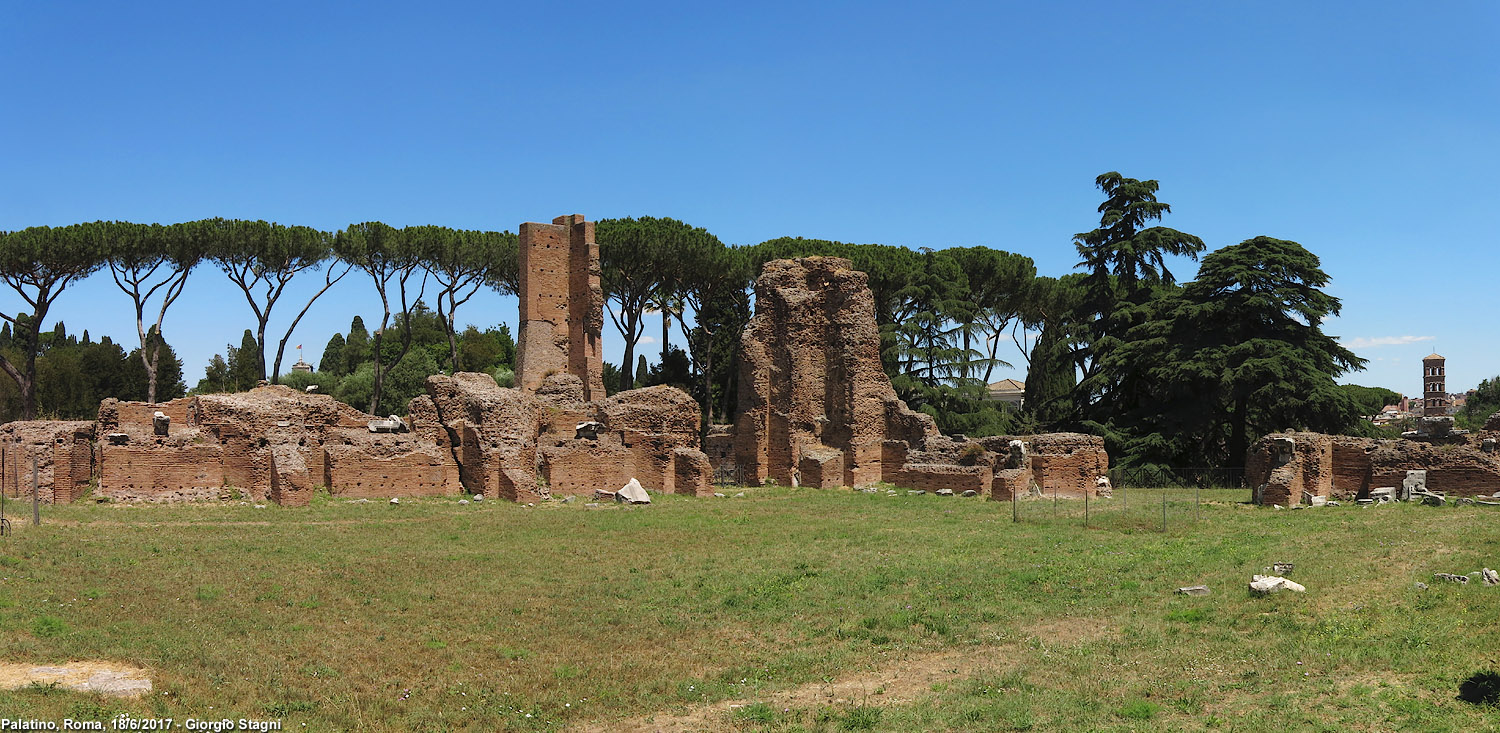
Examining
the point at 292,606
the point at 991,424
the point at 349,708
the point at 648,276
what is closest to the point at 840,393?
the point at 991,424

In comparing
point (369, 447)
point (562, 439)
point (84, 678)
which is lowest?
point (84, 678)

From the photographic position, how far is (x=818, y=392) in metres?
31.1

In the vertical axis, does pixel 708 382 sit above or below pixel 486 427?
above

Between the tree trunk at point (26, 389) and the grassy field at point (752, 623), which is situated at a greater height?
the tree trunk at point (26, 389)

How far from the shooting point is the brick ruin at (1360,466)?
21328mm

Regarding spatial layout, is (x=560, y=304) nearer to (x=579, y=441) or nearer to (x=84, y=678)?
(x=579, y=441)

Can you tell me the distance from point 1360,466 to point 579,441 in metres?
16.4

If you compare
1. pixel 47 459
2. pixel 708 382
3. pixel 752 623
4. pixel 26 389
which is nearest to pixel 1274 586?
pixel 752 623

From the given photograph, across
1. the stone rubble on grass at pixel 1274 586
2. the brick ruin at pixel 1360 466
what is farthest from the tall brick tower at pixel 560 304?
the stone rubble on grass at pixel 1274 586

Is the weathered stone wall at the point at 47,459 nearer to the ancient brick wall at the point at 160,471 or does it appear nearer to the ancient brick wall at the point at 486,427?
the ancient brick wall at the point at 160,471

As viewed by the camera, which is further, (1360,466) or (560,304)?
(560,304)

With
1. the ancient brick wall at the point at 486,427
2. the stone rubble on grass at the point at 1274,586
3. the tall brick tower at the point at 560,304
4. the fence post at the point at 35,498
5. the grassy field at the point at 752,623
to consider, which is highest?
the tall brick tower at the point at 560,304

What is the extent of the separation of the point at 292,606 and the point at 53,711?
3.98m

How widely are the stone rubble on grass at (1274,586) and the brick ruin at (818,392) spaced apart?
16430 millimetres
